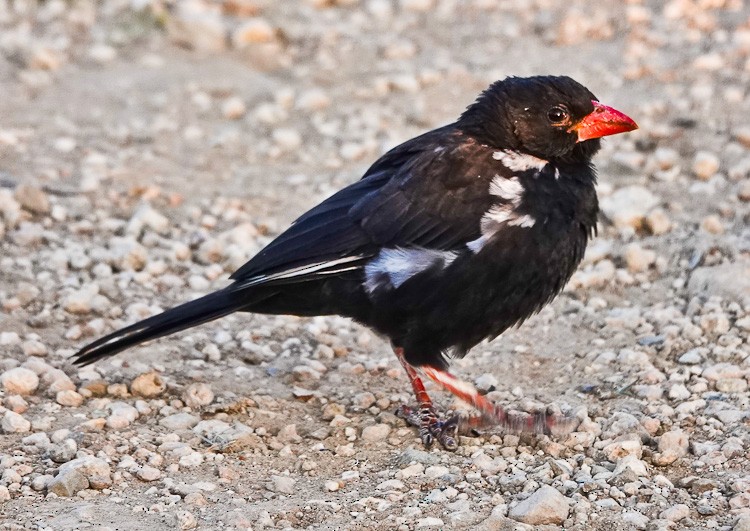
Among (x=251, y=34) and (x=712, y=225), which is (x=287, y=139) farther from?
(x=712, y=225)

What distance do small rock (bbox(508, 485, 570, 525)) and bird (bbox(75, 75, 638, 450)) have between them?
63 centimetres

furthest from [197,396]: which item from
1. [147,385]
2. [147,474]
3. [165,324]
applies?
[147,474]

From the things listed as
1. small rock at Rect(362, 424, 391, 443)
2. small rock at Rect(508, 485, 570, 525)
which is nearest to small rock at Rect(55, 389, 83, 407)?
small rock at Rect(362, 424, 391, 443)

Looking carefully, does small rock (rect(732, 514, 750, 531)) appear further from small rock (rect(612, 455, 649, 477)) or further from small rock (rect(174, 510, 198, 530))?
small rock (rect(174, 510, 198, 530))

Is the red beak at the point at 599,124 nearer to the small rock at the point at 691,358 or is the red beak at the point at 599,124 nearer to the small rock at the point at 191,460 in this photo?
the small rock at the point at 691,358

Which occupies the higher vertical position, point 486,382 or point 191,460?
point 486,382

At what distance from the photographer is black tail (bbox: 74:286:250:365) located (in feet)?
16.1

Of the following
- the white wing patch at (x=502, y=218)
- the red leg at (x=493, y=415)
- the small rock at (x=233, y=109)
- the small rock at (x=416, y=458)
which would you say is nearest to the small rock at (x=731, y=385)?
the red leg at (x=493, y=415)

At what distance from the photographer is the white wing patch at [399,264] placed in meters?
4.84

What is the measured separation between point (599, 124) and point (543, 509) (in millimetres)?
1863

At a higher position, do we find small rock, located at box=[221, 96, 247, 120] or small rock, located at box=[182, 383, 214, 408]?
small rock, located at box=[221, 96, 247, 120]

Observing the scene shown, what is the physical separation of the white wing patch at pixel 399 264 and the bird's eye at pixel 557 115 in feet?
2.60

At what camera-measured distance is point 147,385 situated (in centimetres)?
510

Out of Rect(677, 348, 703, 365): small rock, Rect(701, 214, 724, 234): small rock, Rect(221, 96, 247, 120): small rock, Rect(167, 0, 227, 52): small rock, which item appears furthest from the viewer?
Rect(167, 0, 227, 52): small rock
